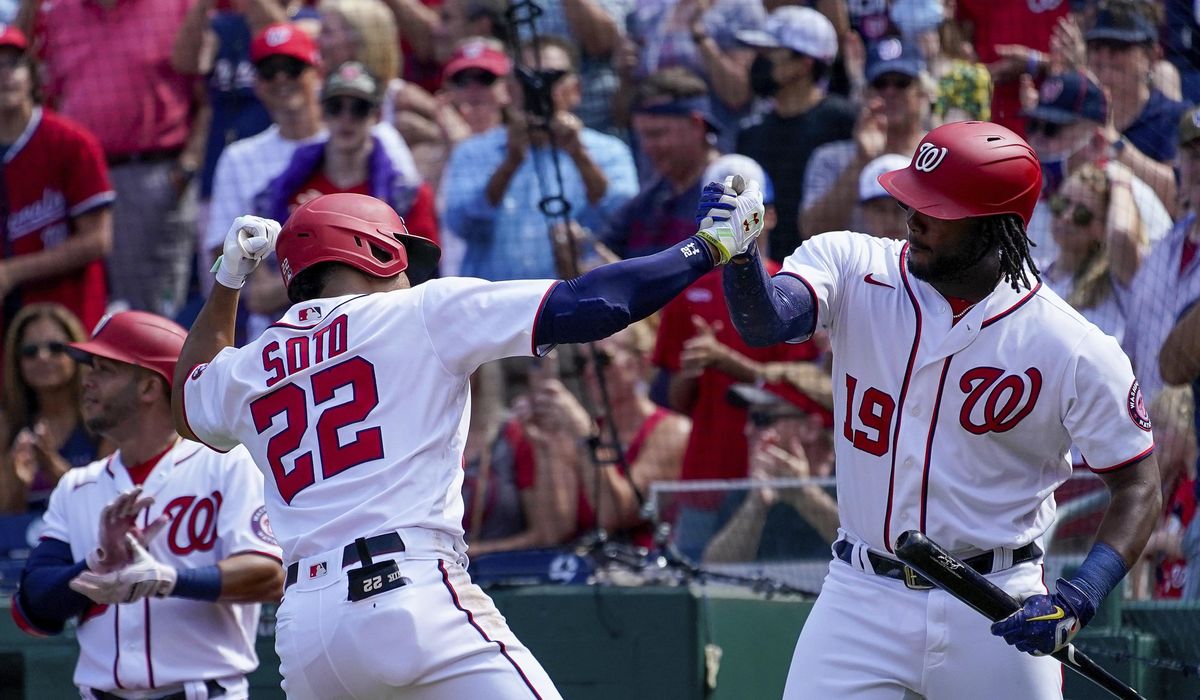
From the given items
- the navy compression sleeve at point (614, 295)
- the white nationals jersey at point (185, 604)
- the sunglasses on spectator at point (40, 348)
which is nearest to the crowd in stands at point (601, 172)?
the sunglasses on spectator at point (40, 348)

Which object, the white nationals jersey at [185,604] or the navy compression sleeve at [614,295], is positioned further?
the white nationals jersey at [185,604]

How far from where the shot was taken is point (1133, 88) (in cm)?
633

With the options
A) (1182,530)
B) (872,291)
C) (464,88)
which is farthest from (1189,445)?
(464,88)

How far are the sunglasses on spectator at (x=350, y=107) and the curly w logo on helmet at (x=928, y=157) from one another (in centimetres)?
373

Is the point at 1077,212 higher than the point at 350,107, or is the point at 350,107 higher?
the point at 350,107

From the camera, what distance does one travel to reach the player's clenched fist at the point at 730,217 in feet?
11.6

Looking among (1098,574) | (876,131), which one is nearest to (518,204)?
(876,131)

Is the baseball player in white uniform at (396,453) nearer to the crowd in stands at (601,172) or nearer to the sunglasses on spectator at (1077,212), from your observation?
the crowd in stands at (601,172)

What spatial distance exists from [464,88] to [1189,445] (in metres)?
3.61

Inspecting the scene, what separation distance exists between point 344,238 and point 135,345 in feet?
3.72

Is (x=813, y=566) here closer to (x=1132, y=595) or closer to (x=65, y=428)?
(x=1132, y=595)

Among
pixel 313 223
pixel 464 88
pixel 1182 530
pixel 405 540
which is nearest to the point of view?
pixel 405 540

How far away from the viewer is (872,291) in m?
3.83

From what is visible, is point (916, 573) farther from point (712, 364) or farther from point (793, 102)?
point (793, 102)
